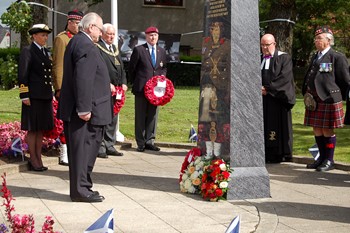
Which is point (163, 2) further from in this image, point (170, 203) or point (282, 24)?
point (170, 203)

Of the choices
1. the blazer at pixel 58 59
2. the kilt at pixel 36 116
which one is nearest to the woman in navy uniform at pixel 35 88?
the kilt at pixel 36 116

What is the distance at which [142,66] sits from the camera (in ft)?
39.7

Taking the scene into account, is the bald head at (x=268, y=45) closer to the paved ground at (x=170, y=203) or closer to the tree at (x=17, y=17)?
the paved ground at (x=170, y=203)

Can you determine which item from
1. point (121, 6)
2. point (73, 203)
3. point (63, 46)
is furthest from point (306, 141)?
point (121, 6)

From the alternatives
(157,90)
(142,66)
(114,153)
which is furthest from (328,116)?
(114,153)

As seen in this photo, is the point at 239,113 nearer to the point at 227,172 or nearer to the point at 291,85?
the point at 227,172

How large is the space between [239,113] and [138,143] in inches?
174

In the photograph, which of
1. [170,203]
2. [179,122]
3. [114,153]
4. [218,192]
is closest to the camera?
[170,203]

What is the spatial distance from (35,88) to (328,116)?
431 cm

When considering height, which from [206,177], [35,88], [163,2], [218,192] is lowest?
[218,192]

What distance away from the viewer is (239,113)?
316 inches

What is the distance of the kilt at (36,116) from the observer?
380 inches

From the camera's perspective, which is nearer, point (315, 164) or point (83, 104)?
point (83, 104)

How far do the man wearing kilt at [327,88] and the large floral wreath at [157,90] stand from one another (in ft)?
9.23
